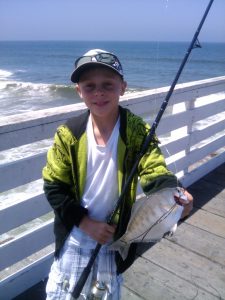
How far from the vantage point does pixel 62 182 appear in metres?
1.63

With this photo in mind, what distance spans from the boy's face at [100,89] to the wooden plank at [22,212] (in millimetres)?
985

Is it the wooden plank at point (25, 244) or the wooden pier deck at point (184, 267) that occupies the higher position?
the wooden plank at point (25, 244)

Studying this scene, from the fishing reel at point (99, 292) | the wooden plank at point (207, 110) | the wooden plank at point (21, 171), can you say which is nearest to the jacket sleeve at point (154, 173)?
the fishing reel at point (99, 292)

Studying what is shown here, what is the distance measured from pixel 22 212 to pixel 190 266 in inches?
50.4

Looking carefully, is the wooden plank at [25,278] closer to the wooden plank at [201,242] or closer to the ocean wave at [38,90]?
the wooden plank at [201,242]

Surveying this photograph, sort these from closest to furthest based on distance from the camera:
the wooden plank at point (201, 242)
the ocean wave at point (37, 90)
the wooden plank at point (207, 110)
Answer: the wooden plank at point (201, 242)
the wooden plank at point (207, 110)
the ocean wave at point (37, 90)

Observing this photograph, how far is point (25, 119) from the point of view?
7.07 feet

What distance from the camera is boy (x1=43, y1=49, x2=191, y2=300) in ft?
5.16

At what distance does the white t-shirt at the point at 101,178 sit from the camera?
1.60 metres

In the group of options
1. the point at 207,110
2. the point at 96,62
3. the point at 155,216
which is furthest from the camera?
the point at 207,110

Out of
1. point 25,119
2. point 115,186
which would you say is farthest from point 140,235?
point 25,119

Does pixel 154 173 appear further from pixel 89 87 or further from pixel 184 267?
pixel 184 267

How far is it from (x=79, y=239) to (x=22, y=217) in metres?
0.77

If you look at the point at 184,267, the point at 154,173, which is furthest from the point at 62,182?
the point at 184,267
